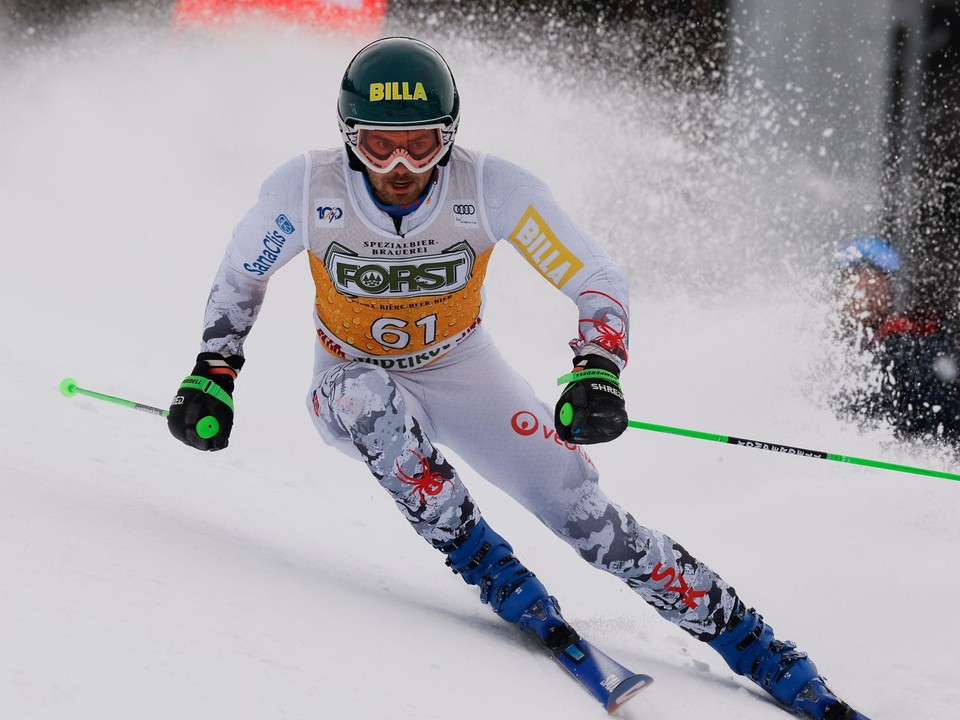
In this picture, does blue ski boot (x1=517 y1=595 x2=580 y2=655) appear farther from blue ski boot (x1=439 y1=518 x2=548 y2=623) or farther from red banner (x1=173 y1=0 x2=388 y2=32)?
red banner (x1=173 y1=0 x2=388 y2=32)

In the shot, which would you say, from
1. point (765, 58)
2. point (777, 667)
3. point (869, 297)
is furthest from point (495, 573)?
point (765, 58)

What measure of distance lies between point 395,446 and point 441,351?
39cm

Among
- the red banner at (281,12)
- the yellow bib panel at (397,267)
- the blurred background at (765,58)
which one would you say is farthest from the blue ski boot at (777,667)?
the red banner at (281,12)

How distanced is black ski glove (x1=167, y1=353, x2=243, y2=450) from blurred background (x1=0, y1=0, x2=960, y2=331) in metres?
6.91

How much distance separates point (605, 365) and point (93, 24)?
895 cm

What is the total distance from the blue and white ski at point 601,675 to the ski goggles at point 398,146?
1.24 m

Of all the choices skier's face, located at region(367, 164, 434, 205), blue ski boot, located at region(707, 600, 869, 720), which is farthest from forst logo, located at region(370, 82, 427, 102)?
blue ski boot, located at region(707, 600, 869, 720)

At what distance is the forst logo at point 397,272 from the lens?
2438mm

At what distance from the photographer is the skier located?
90.5 inches

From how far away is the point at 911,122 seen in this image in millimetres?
8828

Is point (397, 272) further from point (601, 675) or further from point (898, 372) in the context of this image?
point (898, 372)

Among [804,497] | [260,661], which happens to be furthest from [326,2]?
[260,661]

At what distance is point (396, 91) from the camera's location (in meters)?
2.24

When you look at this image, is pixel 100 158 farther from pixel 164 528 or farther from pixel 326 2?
pixel 164 528
